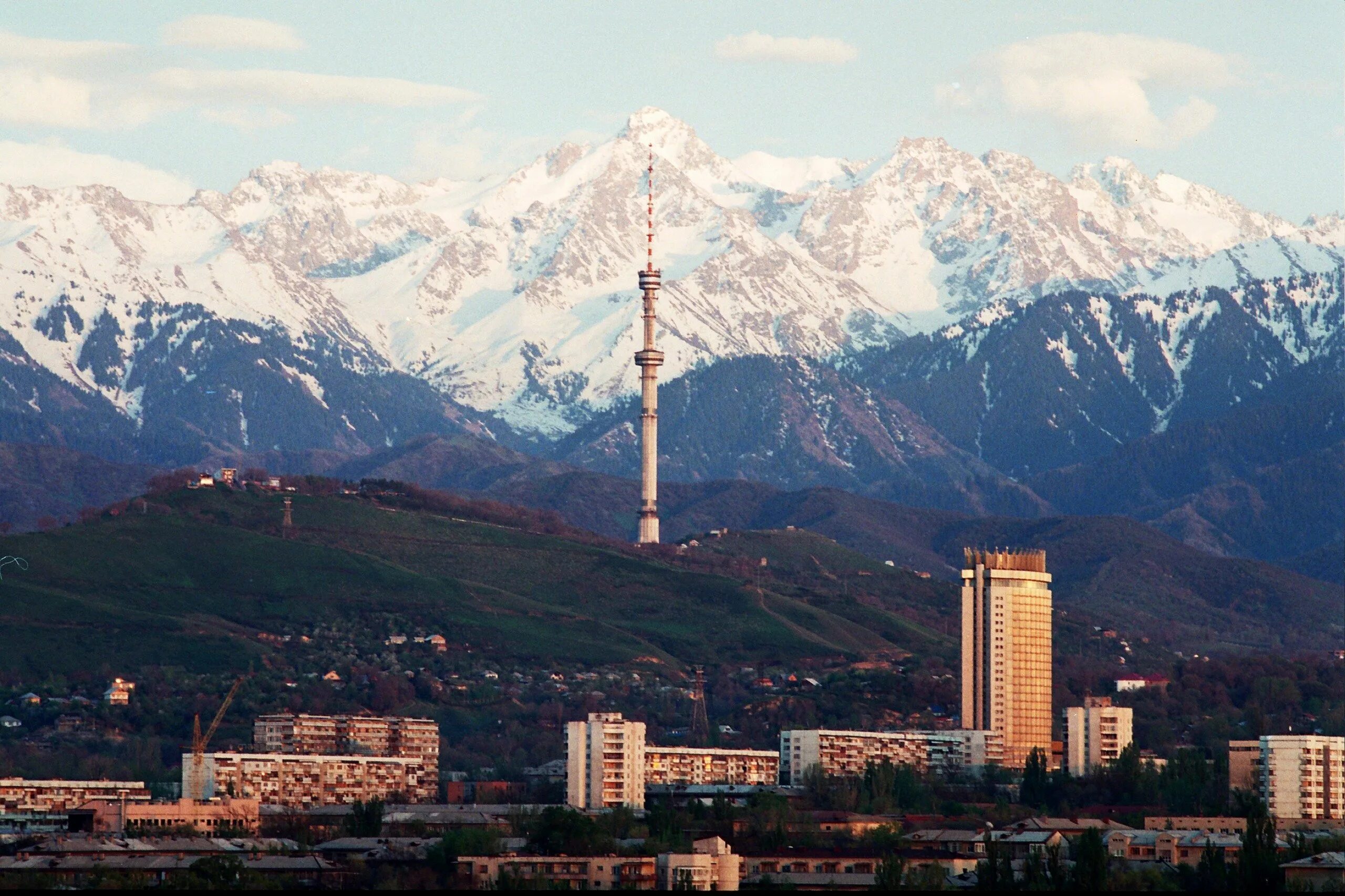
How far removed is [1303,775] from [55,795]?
7327 centimetres

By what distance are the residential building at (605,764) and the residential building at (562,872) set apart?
43920 mm

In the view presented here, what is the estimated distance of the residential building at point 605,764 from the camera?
18725cm

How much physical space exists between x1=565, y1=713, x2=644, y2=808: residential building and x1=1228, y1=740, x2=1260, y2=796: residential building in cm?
3535

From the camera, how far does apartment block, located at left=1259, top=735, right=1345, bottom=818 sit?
620 feet

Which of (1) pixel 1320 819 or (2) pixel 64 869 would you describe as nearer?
(2) pixel 64 869

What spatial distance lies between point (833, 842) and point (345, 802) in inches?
1647

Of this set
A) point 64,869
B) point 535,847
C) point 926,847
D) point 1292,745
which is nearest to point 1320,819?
point 1292,745

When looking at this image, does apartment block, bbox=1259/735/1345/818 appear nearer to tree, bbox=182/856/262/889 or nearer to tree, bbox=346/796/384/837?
tree, bbox=346/796/384/837

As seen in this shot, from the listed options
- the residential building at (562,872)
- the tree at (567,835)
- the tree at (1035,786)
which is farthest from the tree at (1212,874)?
the tree at (1035,786)

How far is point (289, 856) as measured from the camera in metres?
143

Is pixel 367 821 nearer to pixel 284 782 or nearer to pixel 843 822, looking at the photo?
pixel 843 822

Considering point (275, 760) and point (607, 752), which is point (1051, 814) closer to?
point (607, 752)

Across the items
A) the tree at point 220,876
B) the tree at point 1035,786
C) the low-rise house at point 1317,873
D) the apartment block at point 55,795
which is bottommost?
the tree at point 220,876

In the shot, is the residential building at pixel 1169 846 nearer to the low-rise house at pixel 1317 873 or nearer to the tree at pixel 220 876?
the low-rise house at pixel 1317 873
